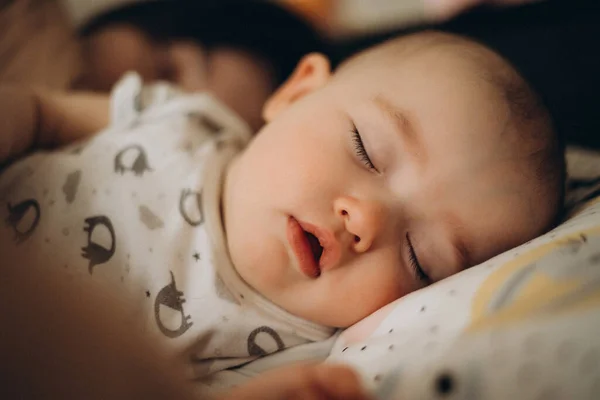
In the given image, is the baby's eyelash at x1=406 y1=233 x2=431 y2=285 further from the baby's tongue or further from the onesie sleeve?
the onesie sleeve

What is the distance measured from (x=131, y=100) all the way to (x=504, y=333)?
83cm

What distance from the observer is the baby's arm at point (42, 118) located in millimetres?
870

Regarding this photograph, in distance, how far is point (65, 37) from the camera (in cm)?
139

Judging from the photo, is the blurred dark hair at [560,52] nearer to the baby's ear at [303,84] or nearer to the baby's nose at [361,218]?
the baby's ear at [303,84]

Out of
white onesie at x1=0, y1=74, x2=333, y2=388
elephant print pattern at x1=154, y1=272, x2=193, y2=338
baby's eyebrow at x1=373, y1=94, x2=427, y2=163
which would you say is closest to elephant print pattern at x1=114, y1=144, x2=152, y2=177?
white onesie at x1=0, y1=74, x2=333, y2=388

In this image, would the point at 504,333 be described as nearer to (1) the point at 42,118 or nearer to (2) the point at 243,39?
(1) the point at 42,118

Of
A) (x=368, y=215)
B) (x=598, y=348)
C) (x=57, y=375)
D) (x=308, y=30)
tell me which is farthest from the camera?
(x=308, y=30)

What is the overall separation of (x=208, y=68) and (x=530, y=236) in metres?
1.06

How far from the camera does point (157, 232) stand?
797mm

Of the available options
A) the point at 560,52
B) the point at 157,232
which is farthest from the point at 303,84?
the point at 560,52

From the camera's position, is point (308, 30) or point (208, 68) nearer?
point (208, 68)

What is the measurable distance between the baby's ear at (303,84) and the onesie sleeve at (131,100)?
25 cm

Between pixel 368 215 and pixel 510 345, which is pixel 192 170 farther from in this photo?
pixel 510 345

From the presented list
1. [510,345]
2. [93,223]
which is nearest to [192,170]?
[93,223]
